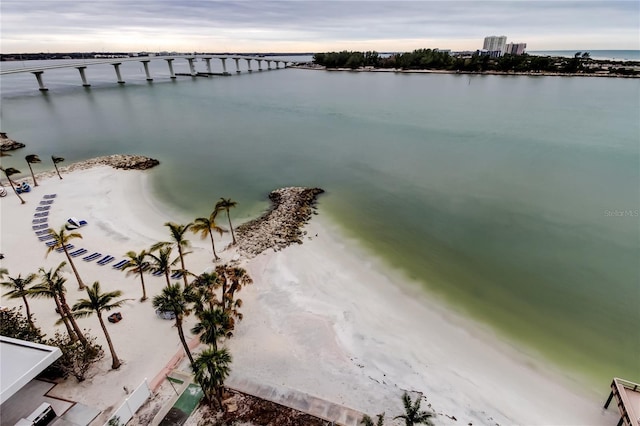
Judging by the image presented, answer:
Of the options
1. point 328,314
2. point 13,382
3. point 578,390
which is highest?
point 13,382

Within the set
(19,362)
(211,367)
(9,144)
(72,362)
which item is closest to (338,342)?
(211,367)

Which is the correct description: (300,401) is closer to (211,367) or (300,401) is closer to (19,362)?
(211,367)

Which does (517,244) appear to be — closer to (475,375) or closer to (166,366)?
(475,375)

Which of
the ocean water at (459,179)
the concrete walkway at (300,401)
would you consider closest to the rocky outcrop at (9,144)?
the ocean water at (459,179)

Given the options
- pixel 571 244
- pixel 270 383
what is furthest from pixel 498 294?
pixel 270 383

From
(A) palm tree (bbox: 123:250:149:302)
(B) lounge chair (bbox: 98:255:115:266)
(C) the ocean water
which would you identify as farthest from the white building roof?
(C) the ocean water

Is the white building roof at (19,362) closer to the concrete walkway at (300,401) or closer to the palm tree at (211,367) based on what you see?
the palm tree at (211,367)

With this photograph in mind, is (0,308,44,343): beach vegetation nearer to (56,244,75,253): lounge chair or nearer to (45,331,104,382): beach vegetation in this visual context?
(45,331,104,382): beach vegetation

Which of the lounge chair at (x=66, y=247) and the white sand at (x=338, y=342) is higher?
the lounge chair at (x=66, y=247)
